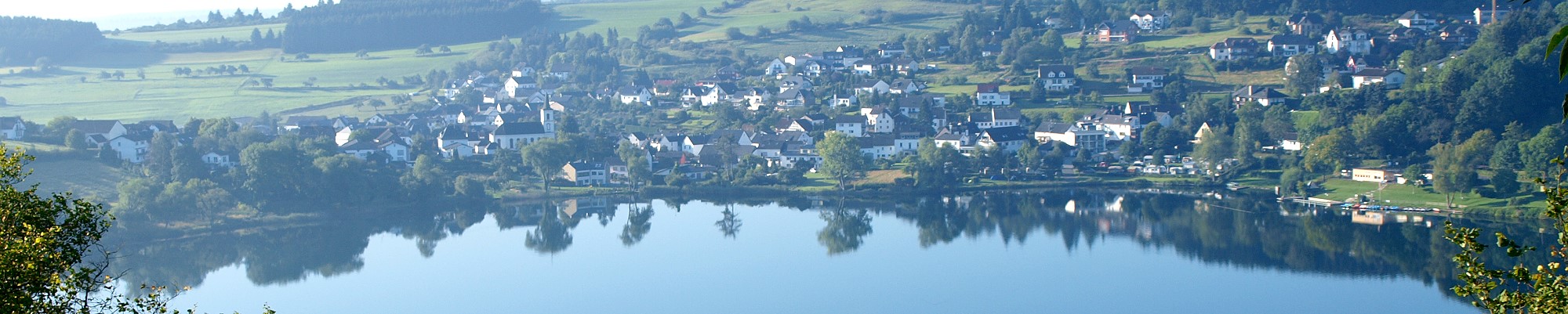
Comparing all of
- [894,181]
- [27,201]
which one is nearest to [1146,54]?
[894,181]

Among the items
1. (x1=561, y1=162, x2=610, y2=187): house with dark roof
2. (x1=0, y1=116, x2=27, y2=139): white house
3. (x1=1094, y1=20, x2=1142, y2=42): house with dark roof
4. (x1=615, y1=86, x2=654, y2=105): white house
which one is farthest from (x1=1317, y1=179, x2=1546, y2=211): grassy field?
(x1=0, y1=116, x2=27, y2=139): white house

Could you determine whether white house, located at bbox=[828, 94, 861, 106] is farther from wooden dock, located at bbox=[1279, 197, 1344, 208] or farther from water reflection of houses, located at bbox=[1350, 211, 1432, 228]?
water reflection of houses, located at bbox=[1350, 211, 1432, 228]

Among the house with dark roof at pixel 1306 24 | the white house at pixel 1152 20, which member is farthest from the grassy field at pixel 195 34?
the house with dark roof at pixel 1306 24

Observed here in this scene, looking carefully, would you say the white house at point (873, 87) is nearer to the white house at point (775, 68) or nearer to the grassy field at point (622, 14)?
the white house at point (775, 68)

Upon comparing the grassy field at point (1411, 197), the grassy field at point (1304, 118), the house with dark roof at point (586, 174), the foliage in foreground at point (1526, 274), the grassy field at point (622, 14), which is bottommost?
the grassy field at point (1411, 197)

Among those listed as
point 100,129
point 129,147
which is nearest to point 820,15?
point 100,129
